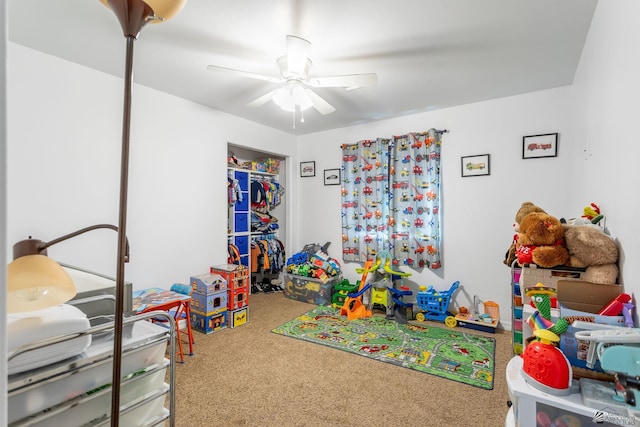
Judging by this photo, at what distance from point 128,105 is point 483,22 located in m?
2.13

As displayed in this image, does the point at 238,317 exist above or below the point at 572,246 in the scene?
below

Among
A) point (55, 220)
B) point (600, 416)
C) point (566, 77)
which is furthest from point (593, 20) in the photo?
point (55, 220)

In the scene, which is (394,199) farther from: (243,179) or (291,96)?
(243,179)

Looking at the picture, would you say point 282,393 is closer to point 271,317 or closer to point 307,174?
point 271,317

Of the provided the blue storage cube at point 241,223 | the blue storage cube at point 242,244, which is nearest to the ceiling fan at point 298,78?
the blue storage cube at point 241,223

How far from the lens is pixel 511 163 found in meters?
3.13

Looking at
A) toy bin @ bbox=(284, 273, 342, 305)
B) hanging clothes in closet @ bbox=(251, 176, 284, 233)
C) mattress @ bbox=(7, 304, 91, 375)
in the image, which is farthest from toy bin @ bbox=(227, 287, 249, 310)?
mattress @ bbox=(7, 304, 91, 375)

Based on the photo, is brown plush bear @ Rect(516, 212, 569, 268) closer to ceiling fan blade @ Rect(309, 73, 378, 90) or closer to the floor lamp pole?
ceiling fan blade @ Rect(309, 73, 378, 90)

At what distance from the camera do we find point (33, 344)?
734 millimetres

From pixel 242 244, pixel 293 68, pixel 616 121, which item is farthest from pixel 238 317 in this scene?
pixel 616 121

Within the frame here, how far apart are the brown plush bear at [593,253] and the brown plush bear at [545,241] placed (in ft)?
0.13

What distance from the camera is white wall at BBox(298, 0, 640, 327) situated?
150 centimetres

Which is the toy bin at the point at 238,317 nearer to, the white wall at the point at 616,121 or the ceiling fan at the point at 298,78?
the ceiling fan at the point at 298,78

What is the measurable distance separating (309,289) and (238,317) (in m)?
1.08
